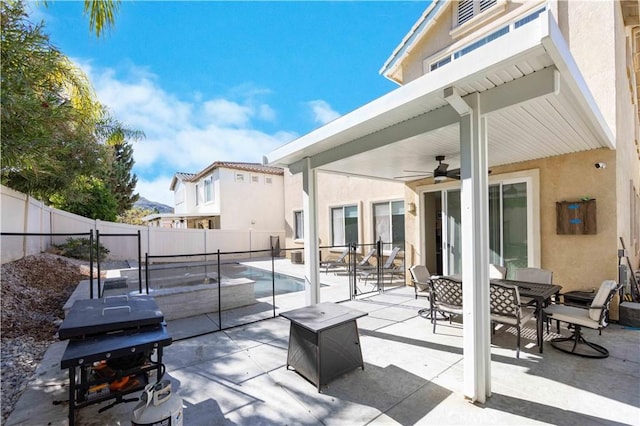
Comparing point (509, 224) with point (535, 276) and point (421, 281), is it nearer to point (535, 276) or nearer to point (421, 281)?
point (535, 276)

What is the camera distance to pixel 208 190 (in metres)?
20.6

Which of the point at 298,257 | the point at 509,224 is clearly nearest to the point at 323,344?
the point at 509,224

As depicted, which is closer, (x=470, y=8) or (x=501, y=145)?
(x=501, y=145)

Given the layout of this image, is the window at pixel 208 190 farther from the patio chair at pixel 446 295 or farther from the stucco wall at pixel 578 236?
the stucco wall at pixel 578 236

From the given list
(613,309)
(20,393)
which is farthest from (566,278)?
(20,393)

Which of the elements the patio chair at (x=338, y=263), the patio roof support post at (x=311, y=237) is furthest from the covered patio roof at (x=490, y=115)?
the patio chair at (x=338, y=263)

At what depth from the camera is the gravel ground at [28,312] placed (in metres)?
3.39

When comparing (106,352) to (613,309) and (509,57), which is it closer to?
(509,57)

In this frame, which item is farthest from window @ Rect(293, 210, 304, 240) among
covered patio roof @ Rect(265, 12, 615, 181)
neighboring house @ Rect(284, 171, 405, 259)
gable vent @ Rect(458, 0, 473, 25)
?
gable vent @ Rect(458, 0, 473, 25)

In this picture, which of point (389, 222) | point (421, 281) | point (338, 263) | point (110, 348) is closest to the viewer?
point (110, 348)

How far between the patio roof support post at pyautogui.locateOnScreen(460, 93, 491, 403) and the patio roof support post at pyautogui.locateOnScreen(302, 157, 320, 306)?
9.66 feet

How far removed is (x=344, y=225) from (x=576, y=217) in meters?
7.85

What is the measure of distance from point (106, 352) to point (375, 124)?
12.0ft

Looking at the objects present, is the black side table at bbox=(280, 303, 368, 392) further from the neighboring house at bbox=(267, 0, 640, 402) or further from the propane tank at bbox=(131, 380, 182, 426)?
the propane tank at bbox=(131, 380, 182, 426)
